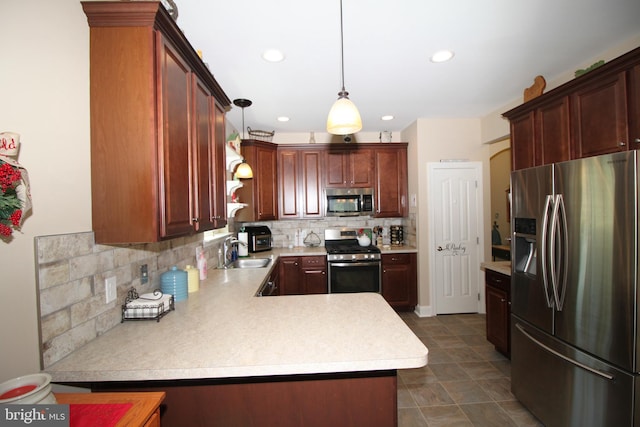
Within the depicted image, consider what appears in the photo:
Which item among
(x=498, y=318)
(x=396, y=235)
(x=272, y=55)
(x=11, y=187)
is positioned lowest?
(x=498, y=318)

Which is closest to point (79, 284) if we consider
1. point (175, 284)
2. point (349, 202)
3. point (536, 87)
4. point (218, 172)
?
point (175, 284)

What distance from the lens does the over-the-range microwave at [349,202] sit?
13.5 feet

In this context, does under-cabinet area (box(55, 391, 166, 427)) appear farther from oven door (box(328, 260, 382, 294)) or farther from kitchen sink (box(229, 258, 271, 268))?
oven door (box(328, 260, 382, 294))

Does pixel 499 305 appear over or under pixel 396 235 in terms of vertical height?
under

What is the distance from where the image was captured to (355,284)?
3746 mm

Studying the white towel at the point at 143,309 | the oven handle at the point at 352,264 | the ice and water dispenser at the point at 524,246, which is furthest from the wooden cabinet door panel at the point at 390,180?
the white towel at the point at 143,309

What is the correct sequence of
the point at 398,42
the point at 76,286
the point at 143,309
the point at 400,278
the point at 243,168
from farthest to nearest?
1. the point at 400,278
2. the point at 243,168
3. the point at 398,42
4. the point at 143,309
5. the point at 76,286

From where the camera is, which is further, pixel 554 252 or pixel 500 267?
pixel 500 267

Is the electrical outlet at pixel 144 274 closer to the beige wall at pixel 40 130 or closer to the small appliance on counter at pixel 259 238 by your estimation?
the beige wall at pixel 40 130

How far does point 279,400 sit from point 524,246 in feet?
6.48

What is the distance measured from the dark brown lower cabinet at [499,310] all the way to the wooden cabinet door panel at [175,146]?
2.73m

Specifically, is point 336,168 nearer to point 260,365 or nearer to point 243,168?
point 243,168

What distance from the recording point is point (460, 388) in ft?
7.62

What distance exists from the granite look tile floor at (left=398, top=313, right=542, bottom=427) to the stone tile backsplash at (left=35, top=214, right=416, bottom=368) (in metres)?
2.01
